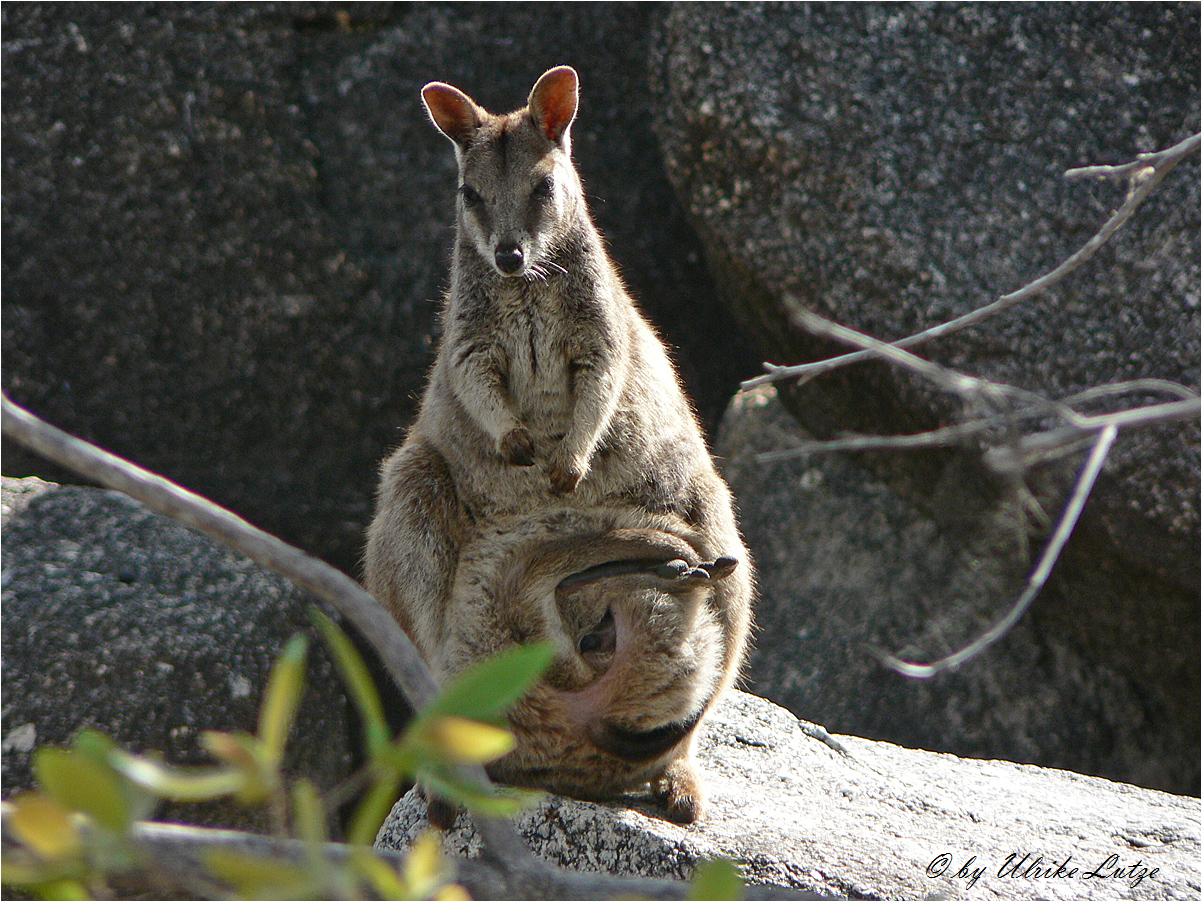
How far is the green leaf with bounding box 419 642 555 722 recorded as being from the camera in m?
1.00

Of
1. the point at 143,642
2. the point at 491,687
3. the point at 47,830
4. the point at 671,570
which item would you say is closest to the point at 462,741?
the point at 491,687

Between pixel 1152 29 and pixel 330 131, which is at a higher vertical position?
pixel 1152 29

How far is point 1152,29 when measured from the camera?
4.25 m

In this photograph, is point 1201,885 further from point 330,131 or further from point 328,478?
point 330,131

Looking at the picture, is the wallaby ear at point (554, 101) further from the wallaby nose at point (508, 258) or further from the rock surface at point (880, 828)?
the rock surface at point (880, 828)

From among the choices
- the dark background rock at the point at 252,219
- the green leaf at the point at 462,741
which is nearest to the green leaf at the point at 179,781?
the green leaf at the point at 462,741

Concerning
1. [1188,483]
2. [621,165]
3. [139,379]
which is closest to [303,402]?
[139,379]

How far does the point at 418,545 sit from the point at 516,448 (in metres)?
0.42

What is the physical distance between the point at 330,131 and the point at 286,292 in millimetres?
768

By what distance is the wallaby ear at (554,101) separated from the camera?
3.40 m

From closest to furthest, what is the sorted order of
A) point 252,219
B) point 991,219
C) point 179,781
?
point 179,781 → point 991,219 → point 252,219

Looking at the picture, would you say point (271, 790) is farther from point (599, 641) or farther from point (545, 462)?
point (545, 462)

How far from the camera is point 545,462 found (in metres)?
3.31
